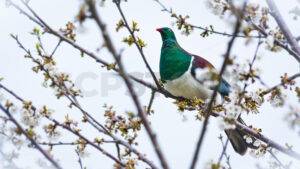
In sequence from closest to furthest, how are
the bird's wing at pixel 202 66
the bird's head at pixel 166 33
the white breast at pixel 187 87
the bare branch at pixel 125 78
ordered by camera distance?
the bare branch at pixel 125 78 < the white breast at pixel 187 87 < the bird's wing at pixel 202 66 < the bird's head at pixel 166 33

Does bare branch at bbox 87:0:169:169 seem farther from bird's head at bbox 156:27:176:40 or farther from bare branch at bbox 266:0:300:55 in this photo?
bird's head at bbox 156:27:176:40

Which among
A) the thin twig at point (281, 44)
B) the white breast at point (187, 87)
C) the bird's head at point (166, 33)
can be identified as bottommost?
the thin twig at point (281, 44)

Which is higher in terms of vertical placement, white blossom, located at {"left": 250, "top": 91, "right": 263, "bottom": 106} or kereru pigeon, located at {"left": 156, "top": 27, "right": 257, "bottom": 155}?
kereru pigeon, located at {"left": 156, "top": 27, "right": 257, "bottom": 155}

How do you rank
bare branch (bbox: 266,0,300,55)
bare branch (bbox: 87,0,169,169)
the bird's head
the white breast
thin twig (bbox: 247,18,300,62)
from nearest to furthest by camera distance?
bare branch (bbox: 87,0,169,169), thin twig (bbox: 247,18,300,62), bare branch (bbox: 266,0,300,55), the white breast, the bird's head

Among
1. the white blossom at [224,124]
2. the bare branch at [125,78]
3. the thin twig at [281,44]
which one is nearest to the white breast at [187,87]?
the thin twig at [281,44]

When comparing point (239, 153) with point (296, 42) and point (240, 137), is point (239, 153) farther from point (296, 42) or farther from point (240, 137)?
point (296, 42)

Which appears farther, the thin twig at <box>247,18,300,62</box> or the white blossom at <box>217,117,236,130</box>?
the thin twig at <box>247,18,300,62</box>

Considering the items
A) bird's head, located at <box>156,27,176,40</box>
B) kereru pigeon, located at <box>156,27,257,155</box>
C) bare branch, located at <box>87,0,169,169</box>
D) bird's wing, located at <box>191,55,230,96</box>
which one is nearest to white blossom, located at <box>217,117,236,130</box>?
bare branch, located at <box>87,0,169,169</box>

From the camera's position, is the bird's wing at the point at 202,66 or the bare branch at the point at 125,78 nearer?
the bare branch at the point at 125,78

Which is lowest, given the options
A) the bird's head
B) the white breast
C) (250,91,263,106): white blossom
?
(250,91,263,106): white blossom

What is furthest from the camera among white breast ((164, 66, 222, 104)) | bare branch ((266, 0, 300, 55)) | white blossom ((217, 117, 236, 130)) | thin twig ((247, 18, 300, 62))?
white breast ((164, 66, 222, 104))

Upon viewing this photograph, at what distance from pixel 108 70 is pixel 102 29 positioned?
1.28m

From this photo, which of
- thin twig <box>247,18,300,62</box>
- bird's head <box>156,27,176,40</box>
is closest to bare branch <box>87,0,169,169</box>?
thin twig <box>247,18,300,62</box>

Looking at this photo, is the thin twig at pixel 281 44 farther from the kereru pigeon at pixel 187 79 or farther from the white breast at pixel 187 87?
the white breast at pixel 187 87
